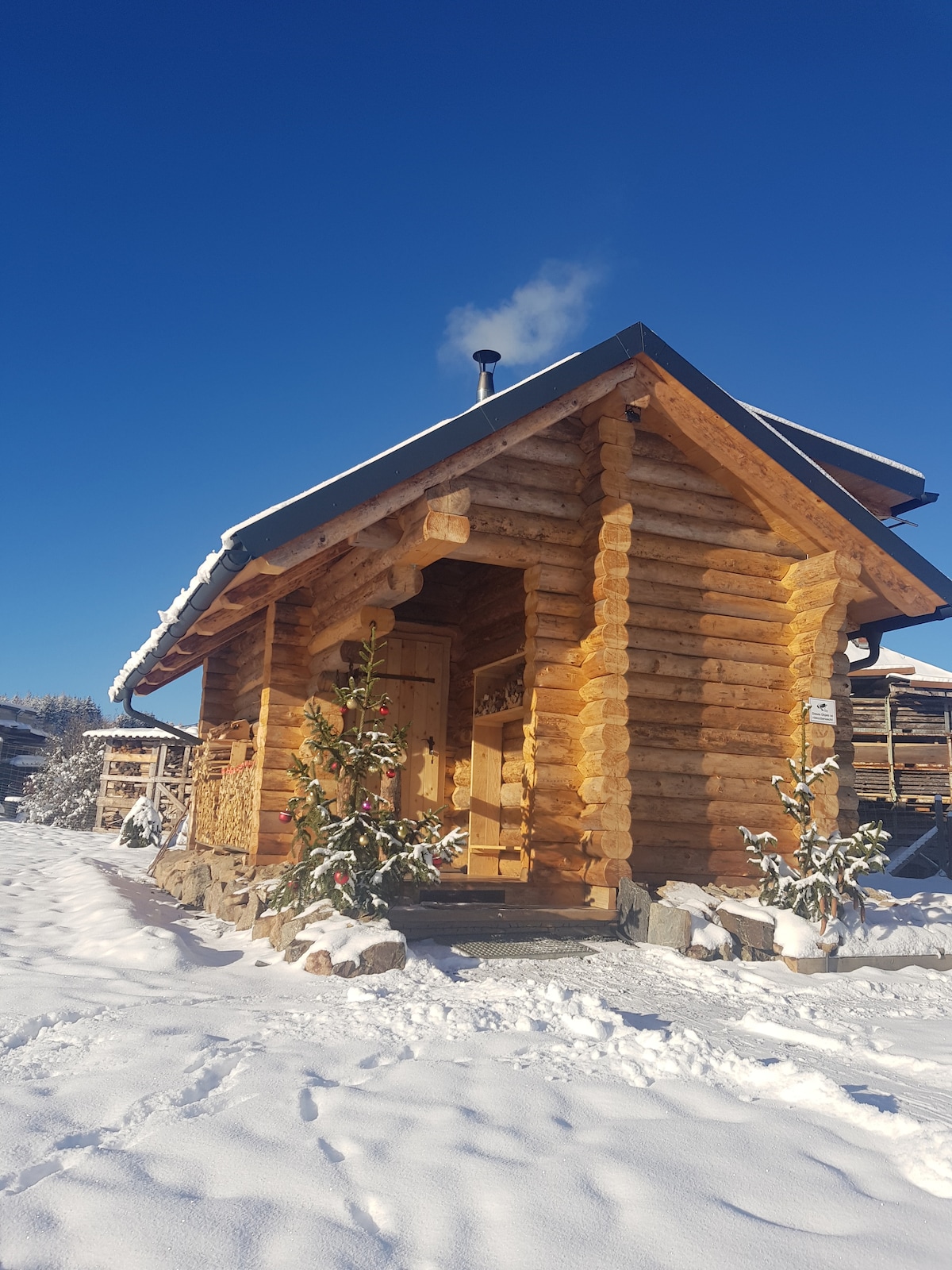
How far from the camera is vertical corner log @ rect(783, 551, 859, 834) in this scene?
8617 millimetres

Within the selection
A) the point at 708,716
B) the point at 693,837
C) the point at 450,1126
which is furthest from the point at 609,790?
the point at 450,1126

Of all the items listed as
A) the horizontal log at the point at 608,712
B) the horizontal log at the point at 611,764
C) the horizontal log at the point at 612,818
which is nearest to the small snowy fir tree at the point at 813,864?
the horizontal log at the point at 612,818

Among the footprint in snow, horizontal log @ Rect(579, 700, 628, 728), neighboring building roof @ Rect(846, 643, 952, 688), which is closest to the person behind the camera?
the footprint in snow

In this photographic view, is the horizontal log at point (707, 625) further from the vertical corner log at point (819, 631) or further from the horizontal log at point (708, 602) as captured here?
the vertical corner log at point (819, 631)

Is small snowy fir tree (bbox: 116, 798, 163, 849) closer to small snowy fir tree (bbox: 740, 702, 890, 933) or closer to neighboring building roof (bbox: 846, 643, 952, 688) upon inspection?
small snowy fir tree (bbox: 740, 702, 890, 933)

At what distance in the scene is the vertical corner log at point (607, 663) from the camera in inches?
308

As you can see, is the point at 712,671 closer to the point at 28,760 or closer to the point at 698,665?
the point at 698,665

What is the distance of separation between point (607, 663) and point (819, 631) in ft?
7.22

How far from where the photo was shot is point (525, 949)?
677cm

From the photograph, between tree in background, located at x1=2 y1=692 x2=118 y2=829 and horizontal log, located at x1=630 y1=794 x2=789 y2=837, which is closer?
horizontal log, located at x1=630 y1=794 x2=789 y2=837

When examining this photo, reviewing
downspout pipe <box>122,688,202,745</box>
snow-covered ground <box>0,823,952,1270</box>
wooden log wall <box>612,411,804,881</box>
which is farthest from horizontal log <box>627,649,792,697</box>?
downspout pipe <box>122,688,202,745</box>

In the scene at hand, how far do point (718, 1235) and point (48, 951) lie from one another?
195 inches

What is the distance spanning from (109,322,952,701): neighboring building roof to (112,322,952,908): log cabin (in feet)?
0.08

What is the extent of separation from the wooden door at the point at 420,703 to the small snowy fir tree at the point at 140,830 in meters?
7.37
